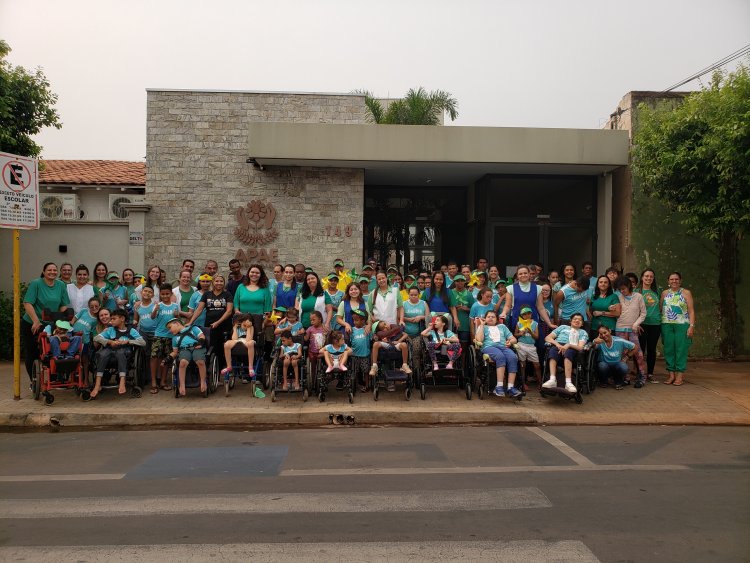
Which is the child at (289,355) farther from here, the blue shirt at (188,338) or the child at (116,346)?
the child at (116,346)

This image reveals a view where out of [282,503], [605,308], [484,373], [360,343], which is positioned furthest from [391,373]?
[282,503]

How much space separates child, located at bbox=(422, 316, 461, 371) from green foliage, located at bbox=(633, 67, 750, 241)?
5.27 metres

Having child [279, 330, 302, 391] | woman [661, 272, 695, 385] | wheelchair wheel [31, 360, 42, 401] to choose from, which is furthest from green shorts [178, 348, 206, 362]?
woman [661, 272, 695, 385]

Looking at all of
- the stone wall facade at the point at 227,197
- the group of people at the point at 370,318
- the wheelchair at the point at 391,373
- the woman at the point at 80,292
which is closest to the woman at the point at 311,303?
the group of people at the point at 370,318

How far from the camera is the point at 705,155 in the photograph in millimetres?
10664

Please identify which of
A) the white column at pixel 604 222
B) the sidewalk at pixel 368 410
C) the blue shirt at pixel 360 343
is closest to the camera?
the sidewalk at pixel 368 410

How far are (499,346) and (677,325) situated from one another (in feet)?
11.4

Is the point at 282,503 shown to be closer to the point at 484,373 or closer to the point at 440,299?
→ the point at 484,373

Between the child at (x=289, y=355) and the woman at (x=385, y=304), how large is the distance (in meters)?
1.34

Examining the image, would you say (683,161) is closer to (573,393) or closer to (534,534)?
(573,393)

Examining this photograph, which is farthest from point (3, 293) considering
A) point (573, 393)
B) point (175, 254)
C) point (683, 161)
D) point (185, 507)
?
point (683, 161)

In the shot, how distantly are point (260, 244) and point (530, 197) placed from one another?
21.0 ft

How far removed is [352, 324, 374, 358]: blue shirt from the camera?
9.16 meters

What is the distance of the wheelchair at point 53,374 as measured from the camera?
8703 mm
